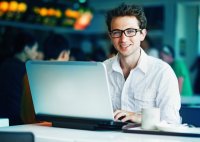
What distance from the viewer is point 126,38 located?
2.47 m

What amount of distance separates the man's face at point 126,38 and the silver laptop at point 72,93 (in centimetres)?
43

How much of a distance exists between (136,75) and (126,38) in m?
0.24

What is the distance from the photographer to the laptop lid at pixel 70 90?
206 cm

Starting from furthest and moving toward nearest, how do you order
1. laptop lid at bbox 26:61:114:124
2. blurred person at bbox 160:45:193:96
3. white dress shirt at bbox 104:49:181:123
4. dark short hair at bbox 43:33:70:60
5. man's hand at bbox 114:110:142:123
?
blurred person at bbox 160:45:193:96 < dark short hair at bbox 43:33:70:60 < white dress shirt at bbox 104:49:181:123 < man's hand at bbox 114:110:142:123 < laptop lid at bbox 26:61:114:124

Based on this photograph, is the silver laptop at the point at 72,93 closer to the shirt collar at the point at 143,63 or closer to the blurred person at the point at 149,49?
the shirt collar at the point at 143,63

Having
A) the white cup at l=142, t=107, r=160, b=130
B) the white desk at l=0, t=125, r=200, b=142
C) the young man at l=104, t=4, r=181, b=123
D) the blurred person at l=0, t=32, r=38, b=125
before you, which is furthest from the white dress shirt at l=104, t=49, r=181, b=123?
the blurred person at l=0, t=32, r=38, b=125

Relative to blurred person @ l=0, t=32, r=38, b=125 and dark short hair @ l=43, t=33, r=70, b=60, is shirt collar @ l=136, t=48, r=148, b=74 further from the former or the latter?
blurred person @ l=0, t=32, r=38, b=125

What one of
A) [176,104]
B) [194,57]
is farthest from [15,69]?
[194,57]

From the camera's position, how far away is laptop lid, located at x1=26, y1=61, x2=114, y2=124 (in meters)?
2.06

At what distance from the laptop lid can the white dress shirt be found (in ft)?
1.51

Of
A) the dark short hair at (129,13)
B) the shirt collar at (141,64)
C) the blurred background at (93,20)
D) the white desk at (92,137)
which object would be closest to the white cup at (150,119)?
the white desk at (92,137)

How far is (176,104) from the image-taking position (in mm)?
2438

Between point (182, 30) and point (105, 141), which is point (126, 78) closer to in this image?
point (105, 141)

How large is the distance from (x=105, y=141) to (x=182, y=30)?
6.90 m
